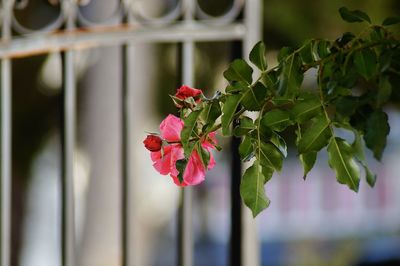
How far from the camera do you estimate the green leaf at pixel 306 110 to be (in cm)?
110

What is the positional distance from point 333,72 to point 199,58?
1.76 metres

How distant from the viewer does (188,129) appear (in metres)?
1.13

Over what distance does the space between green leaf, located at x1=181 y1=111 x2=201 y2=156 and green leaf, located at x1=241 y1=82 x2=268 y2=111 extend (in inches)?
2.4

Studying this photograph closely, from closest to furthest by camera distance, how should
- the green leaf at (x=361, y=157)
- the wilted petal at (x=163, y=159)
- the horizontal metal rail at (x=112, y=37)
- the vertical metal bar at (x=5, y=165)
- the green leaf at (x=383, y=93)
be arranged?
the green leaf at (x=383, y=93), the green leaf at (x=361, y=157), the wilted petal at (x=163, y=159), the horizontal metal rail at (x=112, y=37), the vertical metal bar at (x=5, y=165)

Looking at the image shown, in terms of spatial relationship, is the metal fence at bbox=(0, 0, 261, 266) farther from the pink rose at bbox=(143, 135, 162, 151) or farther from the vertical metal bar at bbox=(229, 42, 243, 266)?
the pink rose at bbox=(143, 135, 162, 151)

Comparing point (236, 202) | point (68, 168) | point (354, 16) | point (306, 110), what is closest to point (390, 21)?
point (354, 16)

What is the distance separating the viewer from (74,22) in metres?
2.53

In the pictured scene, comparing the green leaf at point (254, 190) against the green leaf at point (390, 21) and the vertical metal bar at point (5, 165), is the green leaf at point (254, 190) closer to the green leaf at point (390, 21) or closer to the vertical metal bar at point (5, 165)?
the green leaf at point (390, 21)

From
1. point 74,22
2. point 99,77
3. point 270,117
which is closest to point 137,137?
point 99,77

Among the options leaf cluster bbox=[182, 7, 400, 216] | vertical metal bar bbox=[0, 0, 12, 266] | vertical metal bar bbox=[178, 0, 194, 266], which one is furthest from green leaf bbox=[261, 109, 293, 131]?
vertical metal bar bbox=[0, 0, 12, 266]

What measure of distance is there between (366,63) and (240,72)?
161 millimetres

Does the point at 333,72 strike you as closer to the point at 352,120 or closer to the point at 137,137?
the point at 352,120

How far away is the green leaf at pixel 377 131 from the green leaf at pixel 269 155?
0.17 m

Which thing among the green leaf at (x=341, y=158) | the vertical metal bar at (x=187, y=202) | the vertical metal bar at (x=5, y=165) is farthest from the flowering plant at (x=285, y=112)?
the vertical metal bar at (x=5, y=165)
